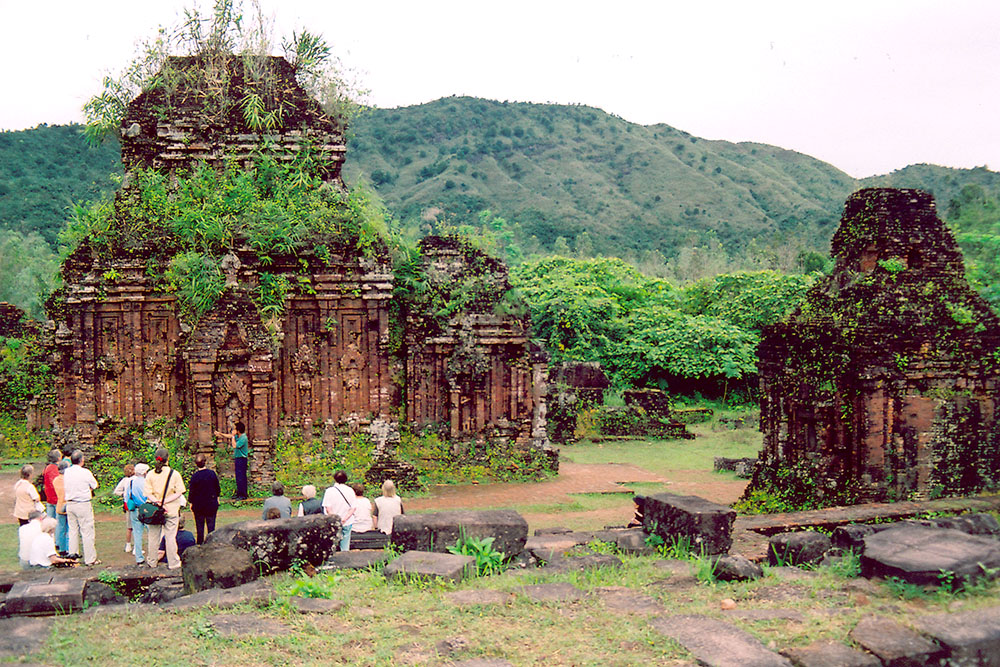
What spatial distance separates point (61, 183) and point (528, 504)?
141 ft

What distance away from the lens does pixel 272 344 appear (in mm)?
13305

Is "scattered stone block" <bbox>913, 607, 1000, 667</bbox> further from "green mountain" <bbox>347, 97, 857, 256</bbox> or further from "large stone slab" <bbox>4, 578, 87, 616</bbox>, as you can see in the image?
"green mountain" <bbox>347, 97, 857, 256</bbox>

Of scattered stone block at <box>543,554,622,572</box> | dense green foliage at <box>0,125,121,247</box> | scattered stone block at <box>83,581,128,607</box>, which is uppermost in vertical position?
dense green foliage at <box>0,125,121,247</box>

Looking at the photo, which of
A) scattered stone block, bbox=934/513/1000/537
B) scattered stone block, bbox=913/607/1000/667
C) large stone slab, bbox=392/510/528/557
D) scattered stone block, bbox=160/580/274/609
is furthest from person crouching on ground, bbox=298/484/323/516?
scattered stone block, bbox=934/513/1000/537

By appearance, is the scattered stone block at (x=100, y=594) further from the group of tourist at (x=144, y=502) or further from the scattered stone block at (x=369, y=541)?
the scattered stone block at (x=369, y=541)

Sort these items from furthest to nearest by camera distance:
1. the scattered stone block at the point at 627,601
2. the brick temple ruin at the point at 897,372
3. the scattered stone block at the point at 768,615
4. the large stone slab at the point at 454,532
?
1. the brick temple ruin at the point at 897,372
2. the large stone slab at the point at 454,532
3. the scattered stone block at the point at 627,601
4. the scattered stone block at the point at 768,615

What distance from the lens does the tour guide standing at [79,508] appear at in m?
8.99

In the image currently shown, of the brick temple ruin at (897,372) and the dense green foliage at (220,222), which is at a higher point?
the dense green foliage at (220,222)

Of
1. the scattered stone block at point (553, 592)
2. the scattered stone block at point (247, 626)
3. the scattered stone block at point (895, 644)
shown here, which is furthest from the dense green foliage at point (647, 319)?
the scattered stone block at point (895, 644)

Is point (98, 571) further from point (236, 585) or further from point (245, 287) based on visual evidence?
point (245, 287)

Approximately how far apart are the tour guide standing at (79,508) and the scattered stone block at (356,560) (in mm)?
3357

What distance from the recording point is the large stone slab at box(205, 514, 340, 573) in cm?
728

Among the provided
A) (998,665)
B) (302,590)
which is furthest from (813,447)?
(302,590)

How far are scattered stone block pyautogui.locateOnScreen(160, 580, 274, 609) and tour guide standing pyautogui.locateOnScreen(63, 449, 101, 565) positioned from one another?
3347mm
